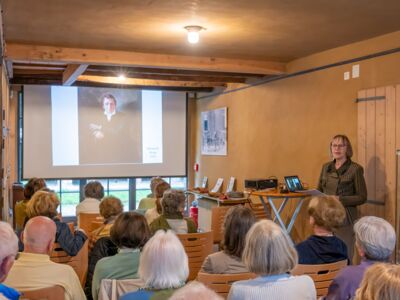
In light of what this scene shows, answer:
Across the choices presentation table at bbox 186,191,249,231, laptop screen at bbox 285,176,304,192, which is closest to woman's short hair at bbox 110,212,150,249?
laptop screen at bbox 285,176,304,192

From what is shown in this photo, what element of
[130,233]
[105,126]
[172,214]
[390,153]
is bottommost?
[172,214]

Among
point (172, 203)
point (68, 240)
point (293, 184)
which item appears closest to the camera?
point (68, 240)

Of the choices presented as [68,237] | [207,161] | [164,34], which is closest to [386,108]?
A: [164,34]

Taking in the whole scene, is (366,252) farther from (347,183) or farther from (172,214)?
(347,183)

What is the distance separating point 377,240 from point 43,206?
2507mm

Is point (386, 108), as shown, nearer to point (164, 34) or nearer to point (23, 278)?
point (164, 34)

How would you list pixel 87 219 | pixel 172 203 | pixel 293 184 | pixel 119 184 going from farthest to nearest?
pixel 119 184 < pixel 293 184 < pixel 87 219 < pixel 172 203

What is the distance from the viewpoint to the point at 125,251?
2.60m

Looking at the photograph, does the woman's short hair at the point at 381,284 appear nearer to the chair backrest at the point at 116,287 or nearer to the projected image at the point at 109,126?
the chair backrest at the point at 116,287

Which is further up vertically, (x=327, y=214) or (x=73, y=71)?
(x=73, y=71)

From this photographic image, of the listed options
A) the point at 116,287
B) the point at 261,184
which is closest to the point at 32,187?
the point at 261,184

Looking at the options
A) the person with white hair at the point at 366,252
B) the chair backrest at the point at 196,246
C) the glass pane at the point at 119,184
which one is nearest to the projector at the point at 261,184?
the chair backrest at the point at 196,246

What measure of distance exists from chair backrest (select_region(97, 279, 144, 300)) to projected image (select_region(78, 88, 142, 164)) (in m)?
6.46

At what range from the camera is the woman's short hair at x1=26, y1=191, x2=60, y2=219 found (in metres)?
3.66
